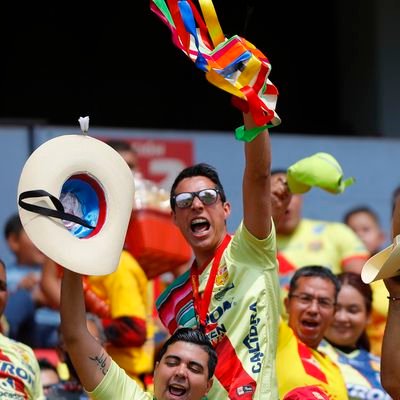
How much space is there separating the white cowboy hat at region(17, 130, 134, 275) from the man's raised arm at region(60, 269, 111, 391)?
20cm

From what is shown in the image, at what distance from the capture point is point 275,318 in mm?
4703

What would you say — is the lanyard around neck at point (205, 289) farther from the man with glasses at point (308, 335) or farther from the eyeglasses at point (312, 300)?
the eyeglasses at point (312, 300)

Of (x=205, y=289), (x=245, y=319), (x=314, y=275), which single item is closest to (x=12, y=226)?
(x=314, y=275)

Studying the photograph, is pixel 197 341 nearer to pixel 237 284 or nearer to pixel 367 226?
pixel 237 284

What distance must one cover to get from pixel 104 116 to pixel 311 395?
20.3 feet

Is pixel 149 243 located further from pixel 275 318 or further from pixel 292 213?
pixel 275 318

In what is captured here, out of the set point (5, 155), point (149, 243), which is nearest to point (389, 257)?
point (149, 243)

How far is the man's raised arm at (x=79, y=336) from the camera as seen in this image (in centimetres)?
437

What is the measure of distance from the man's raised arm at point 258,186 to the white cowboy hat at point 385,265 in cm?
51

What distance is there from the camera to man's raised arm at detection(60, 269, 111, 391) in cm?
437

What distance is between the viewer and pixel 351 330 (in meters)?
6.29

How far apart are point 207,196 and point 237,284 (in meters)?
0.40

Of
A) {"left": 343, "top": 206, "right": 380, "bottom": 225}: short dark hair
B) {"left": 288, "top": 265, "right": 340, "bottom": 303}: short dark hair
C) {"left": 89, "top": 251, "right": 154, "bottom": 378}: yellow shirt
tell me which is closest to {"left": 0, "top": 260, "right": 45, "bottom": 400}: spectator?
{"left": 89, "top": 251, "right": 154, "bottom": 378}: yellow shirt

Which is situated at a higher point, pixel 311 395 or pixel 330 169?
pixel 330 169
